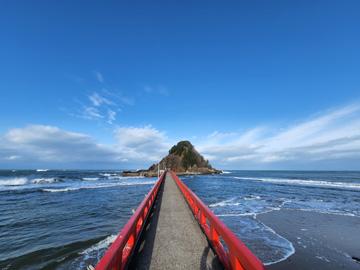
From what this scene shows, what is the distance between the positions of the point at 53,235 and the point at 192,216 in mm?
6478

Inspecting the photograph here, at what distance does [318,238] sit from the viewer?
390 inches

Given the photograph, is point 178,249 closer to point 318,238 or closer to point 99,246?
point 99,246

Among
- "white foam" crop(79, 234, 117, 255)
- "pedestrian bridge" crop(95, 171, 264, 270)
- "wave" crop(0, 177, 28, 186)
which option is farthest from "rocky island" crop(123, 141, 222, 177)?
"pedestrian bridge" crop(95, 171, 264, 270)

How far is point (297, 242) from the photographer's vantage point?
9.18 m

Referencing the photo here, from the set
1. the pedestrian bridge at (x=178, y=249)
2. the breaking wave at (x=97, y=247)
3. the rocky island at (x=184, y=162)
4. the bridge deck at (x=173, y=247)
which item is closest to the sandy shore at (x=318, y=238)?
the bridge deck at (x=173, y=247)

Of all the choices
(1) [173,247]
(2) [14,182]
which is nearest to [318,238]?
(1) [173,247]

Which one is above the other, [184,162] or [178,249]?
[184,162]

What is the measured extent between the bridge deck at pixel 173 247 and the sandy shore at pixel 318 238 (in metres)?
2.53

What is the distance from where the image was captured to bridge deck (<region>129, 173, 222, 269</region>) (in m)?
4.42

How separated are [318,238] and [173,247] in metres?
7.64

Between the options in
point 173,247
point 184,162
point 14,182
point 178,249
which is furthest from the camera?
point 184,162

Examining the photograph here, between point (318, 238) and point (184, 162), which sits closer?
point (318, 238)

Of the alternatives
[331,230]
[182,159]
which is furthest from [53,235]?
[182,159]

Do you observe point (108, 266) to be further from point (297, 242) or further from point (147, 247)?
point (297, 242)
